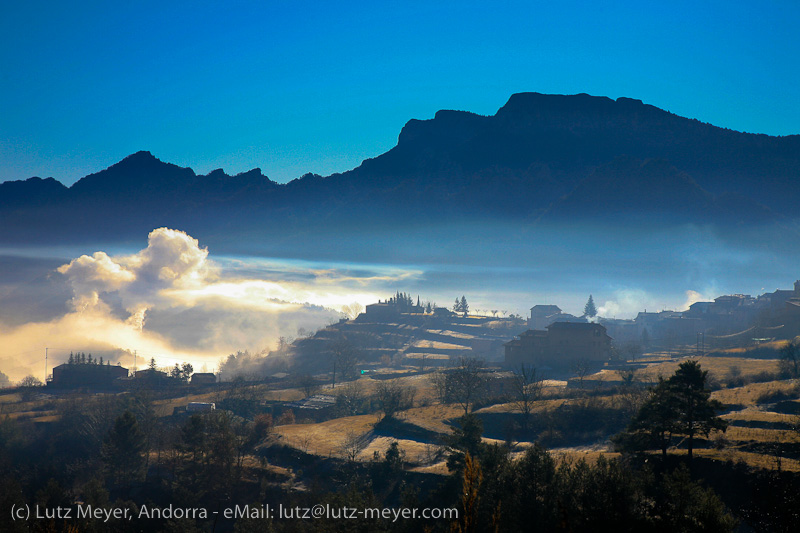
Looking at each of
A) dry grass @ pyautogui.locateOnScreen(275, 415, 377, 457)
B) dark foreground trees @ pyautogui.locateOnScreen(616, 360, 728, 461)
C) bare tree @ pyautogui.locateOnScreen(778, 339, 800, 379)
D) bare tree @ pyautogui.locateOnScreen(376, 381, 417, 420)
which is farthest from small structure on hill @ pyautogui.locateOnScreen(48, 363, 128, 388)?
bare tree @ pyautogui.locateOnScreen(778, 339, 800, 379)

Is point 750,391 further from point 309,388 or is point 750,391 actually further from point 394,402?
point 309,388

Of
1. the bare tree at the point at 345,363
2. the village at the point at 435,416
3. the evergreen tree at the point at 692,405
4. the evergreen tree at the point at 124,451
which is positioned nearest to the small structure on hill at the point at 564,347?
the village at the point at 435,416

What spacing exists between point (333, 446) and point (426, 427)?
13.7m

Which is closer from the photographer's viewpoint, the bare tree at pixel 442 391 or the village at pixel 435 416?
the village at pixel 435 416

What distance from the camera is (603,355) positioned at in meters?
132

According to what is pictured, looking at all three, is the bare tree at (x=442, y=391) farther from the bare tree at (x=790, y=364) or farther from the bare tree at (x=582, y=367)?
the bare tree at (x=790, y=364)

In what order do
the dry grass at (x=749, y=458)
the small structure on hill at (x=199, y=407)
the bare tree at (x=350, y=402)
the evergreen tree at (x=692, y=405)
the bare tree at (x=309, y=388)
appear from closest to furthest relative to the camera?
the dry grass at (x=749, y=458) → the evergreen tree at (x=692, y=405) → the bare tree at (x=350, y=402) → the small structure on hill at (x=199, y=407) → the bare tree at (x=309, y=388)

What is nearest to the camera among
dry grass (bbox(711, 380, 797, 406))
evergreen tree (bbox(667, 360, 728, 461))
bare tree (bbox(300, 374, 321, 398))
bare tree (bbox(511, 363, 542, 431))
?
evergreen tree (bbox(667, 360, 728, 461))

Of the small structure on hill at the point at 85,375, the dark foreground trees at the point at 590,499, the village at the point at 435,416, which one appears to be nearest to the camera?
the dark foreground trees at the point at 590,499

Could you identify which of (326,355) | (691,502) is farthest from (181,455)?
(326,355)

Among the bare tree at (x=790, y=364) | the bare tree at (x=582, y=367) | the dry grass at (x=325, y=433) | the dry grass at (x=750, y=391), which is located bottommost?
the dry grass at (x=325, y=433)

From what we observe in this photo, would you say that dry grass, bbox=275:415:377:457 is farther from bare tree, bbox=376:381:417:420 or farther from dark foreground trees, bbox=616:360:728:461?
dark foreground trees, bbox=616:360:728:461

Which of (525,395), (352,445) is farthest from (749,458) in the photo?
(352,445)

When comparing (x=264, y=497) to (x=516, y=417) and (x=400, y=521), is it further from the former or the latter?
(x=516, y=417)
